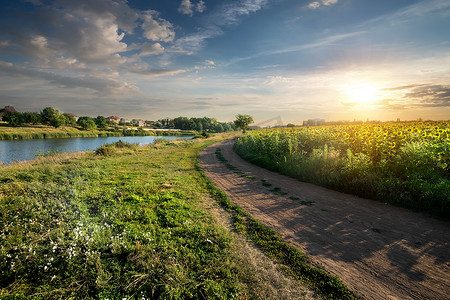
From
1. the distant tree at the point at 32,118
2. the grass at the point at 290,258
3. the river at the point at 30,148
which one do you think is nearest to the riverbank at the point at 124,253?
the grass at the point at 290,258

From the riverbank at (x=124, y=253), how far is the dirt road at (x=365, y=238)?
1.16m

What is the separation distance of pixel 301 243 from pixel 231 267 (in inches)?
73.6

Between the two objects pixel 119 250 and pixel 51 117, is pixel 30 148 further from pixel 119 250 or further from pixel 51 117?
pixel 51 117

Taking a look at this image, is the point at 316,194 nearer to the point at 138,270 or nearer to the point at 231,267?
the point at 231,267

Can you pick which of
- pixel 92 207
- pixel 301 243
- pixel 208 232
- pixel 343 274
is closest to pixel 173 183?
pixel 92 207

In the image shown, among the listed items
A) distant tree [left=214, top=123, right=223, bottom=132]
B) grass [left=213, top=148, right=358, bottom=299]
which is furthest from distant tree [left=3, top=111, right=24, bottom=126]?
distant tree [left=214, top=123, right=223, bottom=132]

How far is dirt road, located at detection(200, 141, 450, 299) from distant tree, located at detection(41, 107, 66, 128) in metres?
→ 91.3

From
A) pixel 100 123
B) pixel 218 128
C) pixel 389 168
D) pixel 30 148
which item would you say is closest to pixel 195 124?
pixel 218 128

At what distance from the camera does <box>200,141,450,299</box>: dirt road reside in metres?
3.23

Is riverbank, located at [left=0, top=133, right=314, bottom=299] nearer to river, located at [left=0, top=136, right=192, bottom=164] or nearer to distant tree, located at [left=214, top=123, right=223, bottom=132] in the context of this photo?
river, located at [left=0, top=136, right=192, bottom=164]

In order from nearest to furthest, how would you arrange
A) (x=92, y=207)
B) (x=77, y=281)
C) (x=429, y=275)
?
(x=77, y=281) → (x=429, y=275) → (x=92, y=207)

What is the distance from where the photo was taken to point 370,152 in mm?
9000

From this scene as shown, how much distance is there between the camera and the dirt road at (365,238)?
3.23 metres

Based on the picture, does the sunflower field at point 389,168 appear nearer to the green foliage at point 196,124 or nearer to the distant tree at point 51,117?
the distant tree at point 51,117
